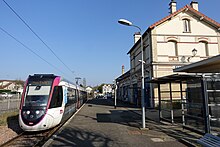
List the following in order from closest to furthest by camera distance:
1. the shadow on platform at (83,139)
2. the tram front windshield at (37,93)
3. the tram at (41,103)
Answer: the shadow on platform at (83,139)
the tram at (41,103)
the tram front windshield at (37,93)

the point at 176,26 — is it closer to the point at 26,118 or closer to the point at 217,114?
the point at 217,114

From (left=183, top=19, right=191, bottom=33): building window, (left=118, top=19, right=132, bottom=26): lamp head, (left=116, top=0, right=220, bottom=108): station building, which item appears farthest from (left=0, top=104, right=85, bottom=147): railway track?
(left=183, top=19, right=191, bottom=33): building window

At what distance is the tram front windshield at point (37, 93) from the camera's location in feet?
31.9

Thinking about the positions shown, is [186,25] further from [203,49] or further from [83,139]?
[83,139]

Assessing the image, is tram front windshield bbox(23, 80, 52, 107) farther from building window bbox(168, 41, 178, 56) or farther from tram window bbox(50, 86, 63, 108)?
building window bbox(168, 41, 178, 56)

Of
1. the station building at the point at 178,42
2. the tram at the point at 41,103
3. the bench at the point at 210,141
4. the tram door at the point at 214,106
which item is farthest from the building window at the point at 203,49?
the bench at the point at 210,141

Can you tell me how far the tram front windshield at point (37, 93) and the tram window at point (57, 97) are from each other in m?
0.31

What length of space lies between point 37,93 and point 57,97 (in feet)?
3.35

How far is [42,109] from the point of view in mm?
9469

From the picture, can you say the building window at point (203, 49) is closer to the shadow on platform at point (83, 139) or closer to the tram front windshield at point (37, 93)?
the shadow on platform at point (83, 139)

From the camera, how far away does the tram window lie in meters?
10.1

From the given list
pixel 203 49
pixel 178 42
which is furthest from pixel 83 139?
pixel 203 49

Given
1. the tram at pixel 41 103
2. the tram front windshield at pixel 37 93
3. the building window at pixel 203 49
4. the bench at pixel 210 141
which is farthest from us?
the building window at pixel 203 49

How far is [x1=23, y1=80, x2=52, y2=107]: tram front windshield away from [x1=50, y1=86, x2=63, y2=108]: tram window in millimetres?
313
